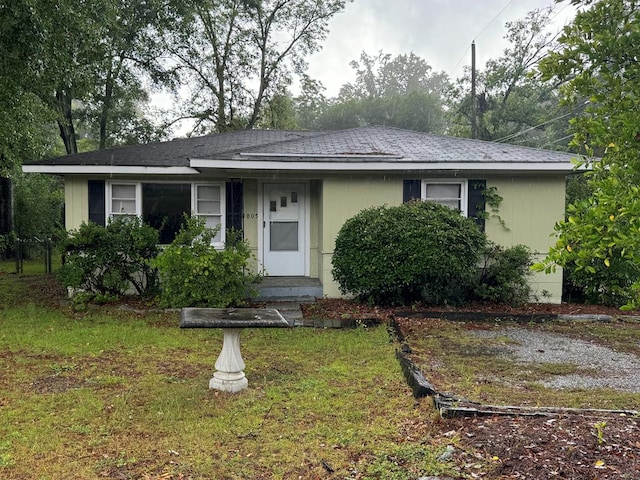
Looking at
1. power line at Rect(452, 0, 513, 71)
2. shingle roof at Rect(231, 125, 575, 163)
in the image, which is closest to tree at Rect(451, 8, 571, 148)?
power line at Rect(452, 0, 513, 71)

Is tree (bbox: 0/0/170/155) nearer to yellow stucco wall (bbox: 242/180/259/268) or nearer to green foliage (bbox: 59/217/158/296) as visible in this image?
green foliage (bbox: 59/217/158/296)

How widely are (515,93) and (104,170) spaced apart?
20.1 metres

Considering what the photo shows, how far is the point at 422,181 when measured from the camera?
8.70m

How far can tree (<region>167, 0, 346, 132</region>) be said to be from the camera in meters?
20.7

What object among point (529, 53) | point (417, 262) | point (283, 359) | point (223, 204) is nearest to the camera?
point (283, 359)

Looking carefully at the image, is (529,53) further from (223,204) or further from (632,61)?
(632,61)

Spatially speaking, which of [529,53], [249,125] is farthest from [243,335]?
[529,53]

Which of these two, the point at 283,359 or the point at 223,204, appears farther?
the point at 223,204

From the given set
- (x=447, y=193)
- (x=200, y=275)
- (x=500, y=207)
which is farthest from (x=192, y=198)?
(x=500, y=207)

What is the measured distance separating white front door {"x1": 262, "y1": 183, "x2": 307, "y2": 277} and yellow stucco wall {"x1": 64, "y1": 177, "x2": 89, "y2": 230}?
315 cm

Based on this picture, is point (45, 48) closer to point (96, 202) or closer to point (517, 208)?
point (96, 202)

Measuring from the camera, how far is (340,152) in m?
8.48

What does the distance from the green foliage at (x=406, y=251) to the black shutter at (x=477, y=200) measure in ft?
3.01

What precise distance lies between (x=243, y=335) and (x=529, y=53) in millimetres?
22800
